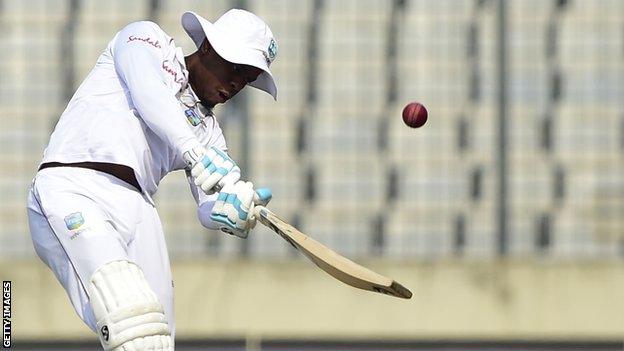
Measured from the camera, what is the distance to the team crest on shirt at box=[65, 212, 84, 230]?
239 inches

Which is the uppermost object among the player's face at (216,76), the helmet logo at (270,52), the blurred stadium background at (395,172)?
the helmet logo at (270,52)

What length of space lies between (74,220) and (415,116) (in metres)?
2.10

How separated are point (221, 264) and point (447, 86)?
219 centimetres

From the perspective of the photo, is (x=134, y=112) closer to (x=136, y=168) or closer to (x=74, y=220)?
(x=136, y=168)

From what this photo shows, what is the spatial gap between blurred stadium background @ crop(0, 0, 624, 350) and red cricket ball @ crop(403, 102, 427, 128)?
4.35 m

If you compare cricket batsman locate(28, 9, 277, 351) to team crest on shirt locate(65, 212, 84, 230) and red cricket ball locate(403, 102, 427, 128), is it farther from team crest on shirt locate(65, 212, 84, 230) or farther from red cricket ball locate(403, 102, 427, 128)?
red cricket ball locate(403, 102, 427, 128)

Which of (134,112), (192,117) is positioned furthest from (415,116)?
(134,112)

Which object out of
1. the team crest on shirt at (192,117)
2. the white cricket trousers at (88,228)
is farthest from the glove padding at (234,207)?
the team crest on shirt at (192,117)

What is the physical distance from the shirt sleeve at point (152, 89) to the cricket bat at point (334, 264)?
0.41 metres

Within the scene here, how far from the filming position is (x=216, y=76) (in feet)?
21.1

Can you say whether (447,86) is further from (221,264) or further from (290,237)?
(290,237)

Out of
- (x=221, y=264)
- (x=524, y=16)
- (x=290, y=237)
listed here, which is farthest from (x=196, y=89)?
(x=524, y=16)

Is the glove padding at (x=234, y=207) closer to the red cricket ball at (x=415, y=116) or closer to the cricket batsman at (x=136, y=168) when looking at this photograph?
the cricket batsman at (x=136, y=168)

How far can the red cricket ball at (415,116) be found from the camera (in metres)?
7.66
